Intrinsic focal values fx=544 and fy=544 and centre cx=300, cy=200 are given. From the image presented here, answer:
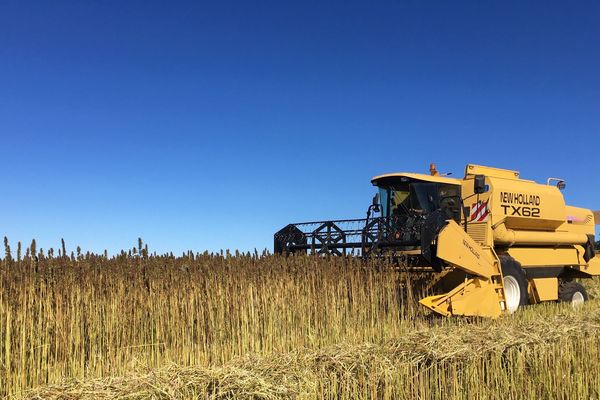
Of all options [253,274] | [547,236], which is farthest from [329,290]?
[547,236]

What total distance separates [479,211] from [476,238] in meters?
0.61

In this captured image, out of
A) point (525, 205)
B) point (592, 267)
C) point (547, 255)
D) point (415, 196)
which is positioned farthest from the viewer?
point (592, 267)

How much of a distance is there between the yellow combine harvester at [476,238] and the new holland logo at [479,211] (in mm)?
21

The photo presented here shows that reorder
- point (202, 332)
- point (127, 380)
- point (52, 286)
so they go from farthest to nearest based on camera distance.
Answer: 1. point (202, 332)
2. point (52, 286)
3. point (127, 380)

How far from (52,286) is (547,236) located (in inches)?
388

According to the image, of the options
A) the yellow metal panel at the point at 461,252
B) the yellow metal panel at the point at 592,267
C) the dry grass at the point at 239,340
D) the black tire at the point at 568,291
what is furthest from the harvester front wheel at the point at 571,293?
the dry grass at the point at 239,340

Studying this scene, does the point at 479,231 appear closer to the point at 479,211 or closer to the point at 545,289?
the point at 479,211

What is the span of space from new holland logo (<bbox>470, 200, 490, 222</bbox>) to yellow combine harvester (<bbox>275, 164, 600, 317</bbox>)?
21 millimetres

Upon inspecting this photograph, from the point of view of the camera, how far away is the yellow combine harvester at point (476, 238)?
880 cm

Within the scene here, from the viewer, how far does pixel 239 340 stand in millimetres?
6465

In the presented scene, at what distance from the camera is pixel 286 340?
6.92 meters

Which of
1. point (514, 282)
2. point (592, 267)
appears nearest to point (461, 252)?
point (514, 282)

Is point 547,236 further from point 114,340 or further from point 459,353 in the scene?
point 114,340

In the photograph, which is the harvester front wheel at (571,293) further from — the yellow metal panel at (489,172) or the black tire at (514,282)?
the yellow metal panel at (489,172)
